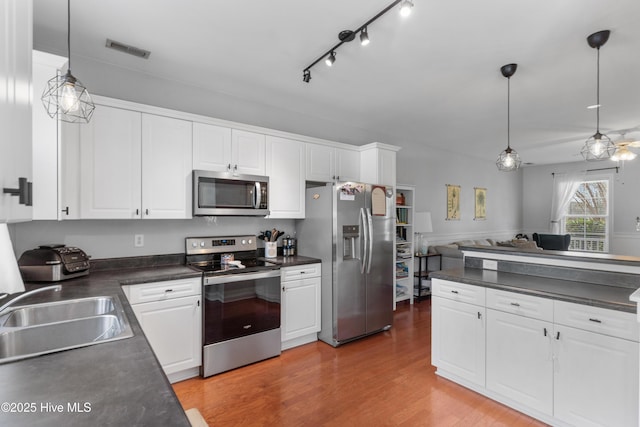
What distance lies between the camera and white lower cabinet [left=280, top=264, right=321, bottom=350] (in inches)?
126

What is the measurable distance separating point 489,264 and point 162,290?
278 centimetres

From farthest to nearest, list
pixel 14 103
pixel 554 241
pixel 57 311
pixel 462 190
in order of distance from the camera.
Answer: pixel 554 241 < pixel 462 190 < pixel 57 311 < pixel 14 103

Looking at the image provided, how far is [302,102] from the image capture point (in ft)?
12.2

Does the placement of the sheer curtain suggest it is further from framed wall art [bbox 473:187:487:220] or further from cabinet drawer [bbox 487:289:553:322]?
cabinet drawer [bbox 487:289:553:322]

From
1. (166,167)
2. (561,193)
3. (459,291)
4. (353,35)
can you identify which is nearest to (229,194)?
(166,167)

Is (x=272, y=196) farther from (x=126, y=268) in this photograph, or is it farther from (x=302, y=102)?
(x=126, y=268)

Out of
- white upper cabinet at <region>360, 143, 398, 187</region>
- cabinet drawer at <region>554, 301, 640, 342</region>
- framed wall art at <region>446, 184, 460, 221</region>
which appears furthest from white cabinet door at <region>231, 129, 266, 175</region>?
framed wall art at <region>446, 184, 460, 221</region>

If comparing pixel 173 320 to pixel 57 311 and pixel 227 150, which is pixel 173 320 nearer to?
pixel 57 311

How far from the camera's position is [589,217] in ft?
24.2

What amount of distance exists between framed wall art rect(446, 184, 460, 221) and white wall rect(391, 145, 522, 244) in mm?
104

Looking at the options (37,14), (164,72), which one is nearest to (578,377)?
(164,72)

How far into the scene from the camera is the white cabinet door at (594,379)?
5.78ft

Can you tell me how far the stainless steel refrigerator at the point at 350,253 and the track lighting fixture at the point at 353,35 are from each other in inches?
45.7

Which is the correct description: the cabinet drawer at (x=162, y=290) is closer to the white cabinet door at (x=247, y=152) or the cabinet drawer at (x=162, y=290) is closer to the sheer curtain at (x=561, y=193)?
the white cabinet door at (x=247, y=152)
